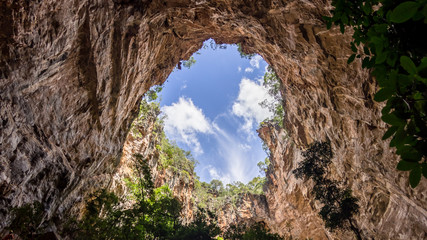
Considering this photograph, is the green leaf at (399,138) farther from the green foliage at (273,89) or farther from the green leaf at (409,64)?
the green foliage at (273,89)

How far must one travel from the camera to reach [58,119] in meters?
8.61

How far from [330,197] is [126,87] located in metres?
13.7

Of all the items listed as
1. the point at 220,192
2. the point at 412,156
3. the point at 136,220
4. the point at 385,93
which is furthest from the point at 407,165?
the point at 220,192

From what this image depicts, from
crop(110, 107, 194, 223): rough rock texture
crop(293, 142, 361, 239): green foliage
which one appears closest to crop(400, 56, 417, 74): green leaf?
crop(293, 142, 361, 239): green foliage

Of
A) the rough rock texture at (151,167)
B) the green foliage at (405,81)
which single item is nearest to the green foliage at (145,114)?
the rough rock texture at (151,167)

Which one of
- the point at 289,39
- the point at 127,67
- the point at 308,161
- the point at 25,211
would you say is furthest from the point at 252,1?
the point at 25,211

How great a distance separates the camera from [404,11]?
1.04 meters

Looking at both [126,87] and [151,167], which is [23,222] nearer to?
[126,87]

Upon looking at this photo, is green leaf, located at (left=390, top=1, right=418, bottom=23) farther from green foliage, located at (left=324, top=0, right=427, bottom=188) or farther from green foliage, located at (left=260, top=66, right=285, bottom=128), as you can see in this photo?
green foliage, located at (left=260, top=66, right=285, bottom=128)

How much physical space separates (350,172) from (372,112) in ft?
16.5

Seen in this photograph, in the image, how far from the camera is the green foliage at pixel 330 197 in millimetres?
10859

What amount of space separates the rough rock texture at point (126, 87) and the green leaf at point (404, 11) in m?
9.77

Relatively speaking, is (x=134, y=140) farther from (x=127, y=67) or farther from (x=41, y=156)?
(x=41, y=156)

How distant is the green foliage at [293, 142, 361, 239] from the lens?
428 inches
